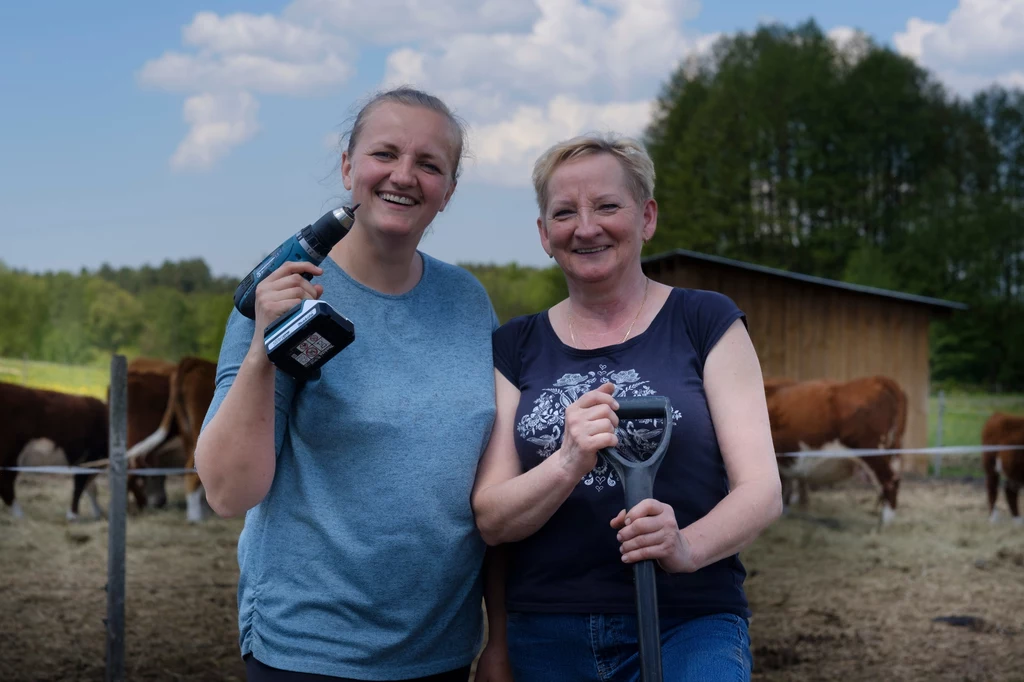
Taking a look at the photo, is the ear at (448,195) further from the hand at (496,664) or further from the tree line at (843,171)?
the tree line at (843,171)

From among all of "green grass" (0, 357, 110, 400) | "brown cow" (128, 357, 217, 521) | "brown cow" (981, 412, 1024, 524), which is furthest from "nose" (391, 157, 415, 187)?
"brown cow" (981, 412, 1024, 524)

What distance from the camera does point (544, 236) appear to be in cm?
190

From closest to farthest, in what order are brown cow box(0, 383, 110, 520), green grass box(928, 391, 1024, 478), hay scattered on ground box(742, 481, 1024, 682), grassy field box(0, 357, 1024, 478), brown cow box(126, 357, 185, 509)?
hay scattered on ground box(742, 481, 1024, 682) < brown cow box(0, 383, 110, 520) < grassy field box(0, 357, 1024, 478) < brown cow box(126, 357, 185, 509) < green grass box(928, 391, 1024, 478)

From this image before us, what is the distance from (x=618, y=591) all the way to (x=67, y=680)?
15.1 ft

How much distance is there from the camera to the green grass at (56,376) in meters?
6.92

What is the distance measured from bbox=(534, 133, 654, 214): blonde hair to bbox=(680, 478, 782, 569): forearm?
2.00 feet

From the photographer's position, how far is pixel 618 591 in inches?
66.1

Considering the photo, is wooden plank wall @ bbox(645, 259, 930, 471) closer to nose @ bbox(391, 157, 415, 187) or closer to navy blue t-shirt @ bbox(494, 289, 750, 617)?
navy blue t-shirt @ bbox(494, 289, 750, 617)

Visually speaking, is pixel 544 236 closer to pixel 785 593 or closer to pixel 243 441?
pixel 243 441

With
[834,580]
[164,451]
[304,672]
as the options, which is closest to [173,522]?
[164,451]

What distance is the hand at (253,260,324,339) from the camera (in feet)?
4.88

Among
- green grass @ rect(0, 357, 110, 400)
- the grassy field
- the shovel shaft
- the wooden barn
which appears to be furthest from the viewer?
the wooden barn

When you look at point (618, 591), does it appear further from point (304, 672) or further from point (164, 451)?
point (164, 451)

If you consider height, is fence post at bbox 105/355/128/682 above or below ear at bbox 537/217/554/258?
below
